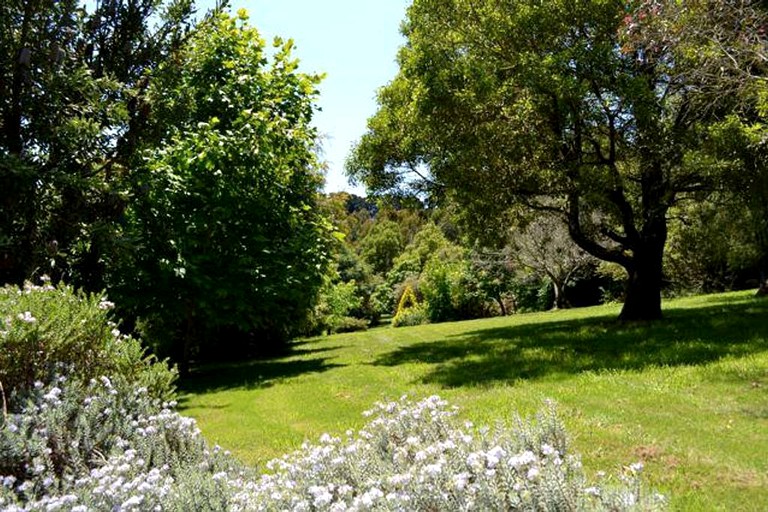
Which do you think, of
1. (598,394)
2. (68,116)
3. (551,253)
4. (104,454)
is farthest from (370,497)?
(551,253)

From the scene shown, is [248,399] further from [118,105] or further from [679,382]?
[679,382]

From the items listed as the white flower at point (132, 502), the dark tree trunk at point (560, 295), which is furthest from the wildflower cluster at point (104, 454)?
the dark tree trunk at point (560, 295)

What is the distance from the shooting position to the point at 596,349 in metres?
11.7

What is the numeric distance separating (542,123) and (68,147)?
32.0 ft

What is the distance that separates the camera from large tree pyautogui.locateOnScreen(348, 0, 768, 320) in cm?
1175

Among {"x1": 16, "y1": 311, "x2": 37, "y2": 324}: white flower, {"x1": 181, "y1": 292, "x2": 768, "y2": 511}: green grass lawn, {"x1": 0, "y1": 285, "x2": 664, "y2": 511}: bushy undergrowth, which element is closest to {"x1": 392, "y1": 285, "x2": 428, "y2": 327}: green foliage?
{"x1": 181, "y1": 292, "x2": 768, "y2": 511}: green grass lawn

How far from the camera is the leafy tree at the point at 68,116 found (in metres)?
7.21

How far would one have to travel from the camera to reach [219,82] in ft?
45.3

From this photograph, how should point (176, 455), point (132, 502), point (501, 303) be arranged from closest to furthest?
point (132, 502)
point (176, 455)
point (501, 303)

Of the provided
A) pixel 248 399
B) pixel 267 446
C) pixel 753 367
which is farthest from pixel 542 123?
pixel 267 446

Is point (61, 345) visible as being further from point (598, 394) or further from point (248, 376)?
point (248, 376)

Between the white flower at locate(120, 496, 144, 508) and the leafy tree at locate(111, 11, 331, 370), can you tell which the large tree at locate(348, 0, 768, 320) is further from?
the white flower at locate(120, 496, 144, 508)

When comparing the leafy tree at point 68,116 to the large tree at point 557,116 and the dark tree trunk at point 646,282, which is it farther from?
the dark tree trunk at point 646,282

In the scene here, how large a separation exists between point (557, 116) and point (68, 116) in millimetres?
9564
